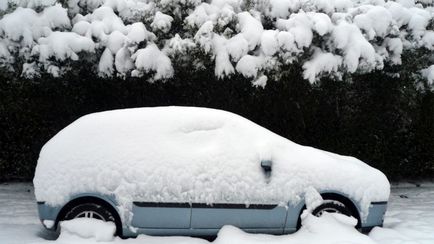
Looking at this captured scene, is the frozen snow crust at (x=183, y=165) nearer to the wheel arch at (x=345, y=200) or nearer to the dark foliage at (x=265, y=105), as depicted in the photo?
the wheel arch at (x=345, y=200)

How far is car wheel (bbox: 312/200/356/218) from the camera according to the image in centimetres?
462

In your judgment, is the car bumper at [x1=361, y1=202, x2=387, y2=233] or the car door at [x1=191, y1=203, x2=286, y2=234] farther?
the car bumper at [x1=361, y1=202, x2=387, y2=233]

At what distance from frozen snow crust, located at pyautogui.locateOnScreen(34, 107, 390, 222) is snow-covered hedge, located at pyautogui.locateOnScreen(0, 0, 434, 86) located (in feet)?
7.70

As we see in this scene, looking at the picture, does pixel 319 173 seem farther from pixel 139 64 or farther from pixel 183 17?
pixel 183 17

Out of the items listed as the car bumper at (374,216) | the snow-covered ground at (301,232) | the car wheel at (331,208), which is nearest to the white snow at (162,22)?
the snow-covered ground at (301,232)

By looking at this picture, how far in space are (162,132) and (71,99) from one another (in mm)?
3267

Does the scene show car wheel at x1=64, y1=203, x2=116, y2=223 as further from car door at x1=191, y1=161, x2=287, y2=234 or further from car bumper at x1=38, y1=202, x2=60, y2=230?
→ car door at x1=191, y1=161, x2=287, y2=234

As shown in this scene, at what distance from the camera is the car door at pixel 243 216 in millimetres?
4430

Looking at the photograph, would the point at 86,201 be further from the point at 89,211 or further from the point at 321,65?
the point at 321,65

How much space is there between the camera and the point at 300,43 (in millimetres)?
6941

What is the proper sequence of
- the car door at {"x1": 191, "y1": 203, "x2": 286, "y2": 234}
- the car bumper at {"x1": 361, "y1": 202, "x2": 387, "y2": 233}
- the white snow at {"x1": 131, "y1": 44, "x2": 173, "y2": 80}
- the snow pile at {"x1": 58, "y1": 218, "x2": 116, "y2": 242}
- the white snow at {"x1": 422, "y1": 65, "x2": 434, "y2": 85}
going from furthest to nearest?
the white snow at {"x1": 422, "y1": 65, "x2": 434, "y2": 85} < the white snow at {"x1": 131, "y1": 44, "x2": 173, "y2": 80} < the car bumper at {"x1": 361, "y1": 202, "x2": 387, "y2": 233} < the car door at {"x1": 191, "y1": 203, "x2": 286, "y2": 234} < the snow pile at {"x1": 58, "y1": 218, "x2": 116, "y2": 242}

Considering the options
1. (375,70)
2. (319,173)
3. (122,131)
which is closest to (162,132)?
(122,131)

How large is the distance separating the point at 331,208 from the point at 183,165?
1.74 meters

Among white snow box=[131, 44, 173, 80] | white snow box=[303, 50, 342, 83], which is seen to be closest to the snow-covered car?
white snow box=[131, 44, 173, 80]
